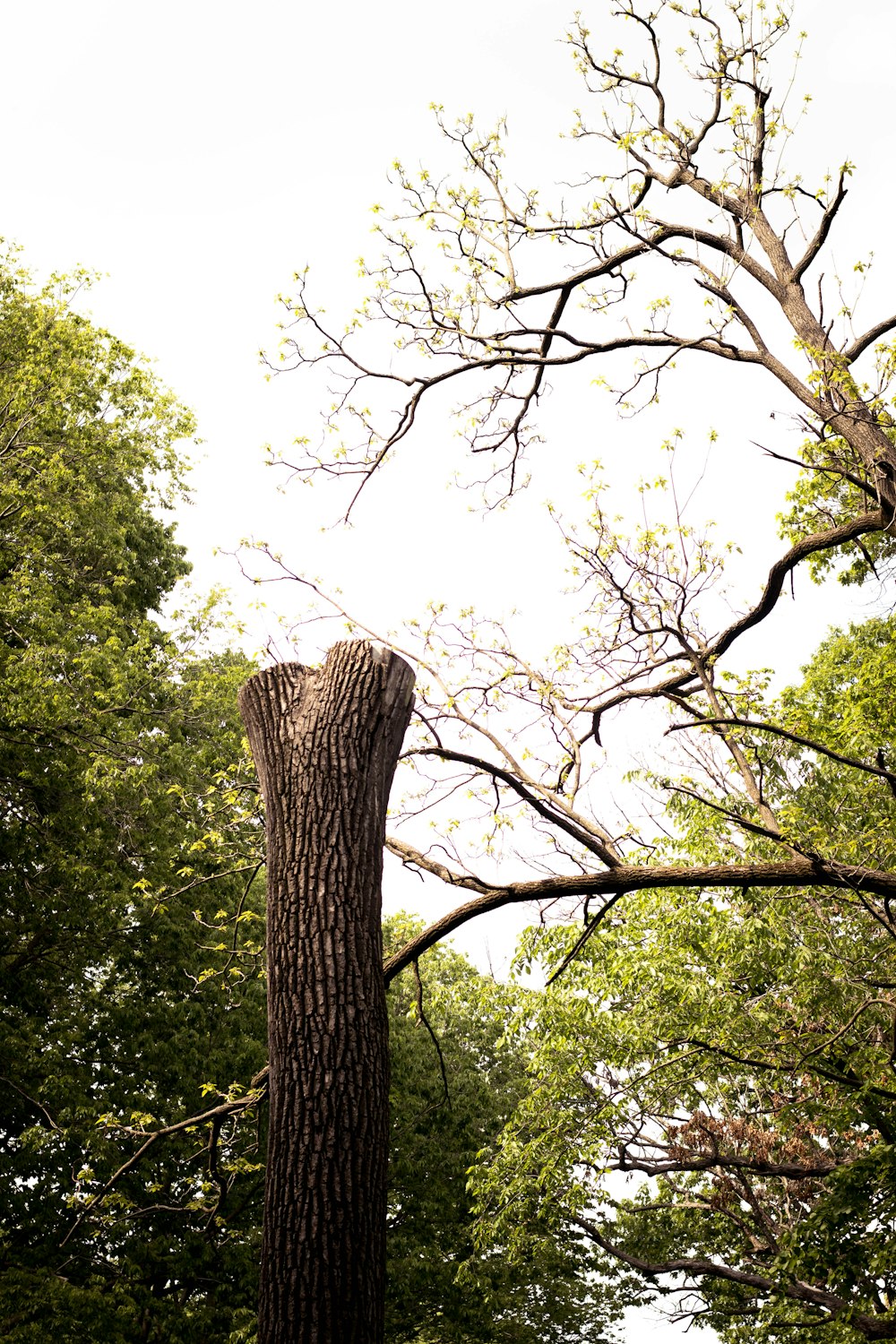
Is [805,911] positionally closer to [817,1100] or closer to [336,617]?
[817,1100]

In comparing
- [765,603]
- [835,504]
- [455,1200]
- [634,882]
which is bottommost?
[634,882]

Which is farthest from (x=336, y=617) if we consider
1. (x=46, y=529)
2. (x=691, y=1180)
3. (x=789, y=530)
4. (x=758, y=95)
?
(x=691, y=1180)

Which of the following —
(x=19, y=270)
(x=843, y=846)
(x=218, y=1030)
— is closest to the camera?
(x=843, y=846)

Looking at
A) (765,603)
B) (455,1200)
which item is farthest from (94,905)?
(765,603)

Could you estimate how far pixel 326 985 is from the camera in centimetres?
410

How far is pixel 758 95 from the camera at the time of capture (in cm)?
1009

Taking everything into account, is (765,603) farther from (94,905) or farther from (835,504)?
(94,905)

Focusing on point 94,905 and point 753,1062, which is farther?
point 94,905

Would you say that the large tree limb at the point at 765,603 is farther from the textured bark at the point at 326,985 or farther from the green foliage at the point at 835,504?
the textured bark at the point at 326,985

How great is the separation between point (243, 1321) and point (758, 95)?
14848 millimetres

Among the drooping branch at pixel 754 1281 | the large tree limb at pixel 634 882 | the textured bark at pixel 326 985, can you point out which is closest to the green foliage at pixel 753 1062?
the drooping branch at pixel 754 1281

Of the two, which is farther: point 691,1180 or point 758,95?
point 691,1180

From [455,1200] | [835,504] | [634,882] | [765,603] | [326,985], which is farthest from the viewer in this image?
[455,1200]

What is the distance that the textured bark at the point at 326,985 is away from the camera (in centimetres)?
364
